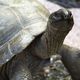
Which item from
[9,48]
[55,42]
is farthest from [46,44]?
[9,48]

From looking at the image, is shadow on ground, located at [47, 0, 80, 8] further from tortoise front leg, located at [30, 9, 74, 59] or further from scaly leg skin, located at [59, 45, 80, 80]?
tortoise front leg, located at [30, 9, 74, 59]

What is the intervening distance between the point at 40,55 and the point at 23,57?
0.15 meters

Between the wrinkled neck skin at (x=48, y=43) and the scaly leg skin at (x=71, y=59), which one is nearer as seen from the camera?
the wrinkled neck skin at (x=48, y=43)

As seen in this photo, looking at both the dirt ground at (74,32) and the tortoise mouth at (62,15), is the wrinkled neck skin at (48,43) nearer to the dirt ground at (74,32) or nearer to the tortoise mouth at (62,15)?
the tortoise mouth at (62,15)

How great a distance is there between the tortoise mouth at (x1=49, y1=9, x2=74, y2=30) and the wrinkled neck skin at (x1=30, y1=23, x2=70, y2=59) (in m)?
0.07

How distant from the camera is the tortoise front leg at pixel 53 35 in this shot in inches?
117

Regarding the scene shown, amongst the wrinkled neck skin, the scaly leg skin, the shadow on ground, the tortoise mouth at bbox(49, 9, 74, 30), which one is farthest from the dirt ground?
the tortoise mouth at bbox(49, 9, 74, 30)

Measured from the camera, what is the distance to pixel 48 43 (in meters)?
3.30

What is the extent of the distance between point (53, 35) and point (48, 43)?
154 millimetres

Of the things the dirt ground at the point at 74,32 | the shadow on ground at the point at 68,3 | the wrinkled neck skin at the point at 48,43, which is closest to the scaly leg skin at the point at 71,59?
the wrinkled neck skin at the point at 48,43

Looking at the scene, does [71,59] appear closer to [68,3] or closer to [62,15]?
[62,15]

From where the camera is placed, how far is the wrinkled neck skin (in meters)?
3.14

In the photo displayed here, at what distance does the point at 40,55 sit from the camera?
343cm

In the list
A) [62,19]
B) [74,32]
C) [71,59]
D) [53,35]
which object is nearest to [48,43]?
[53,35]
